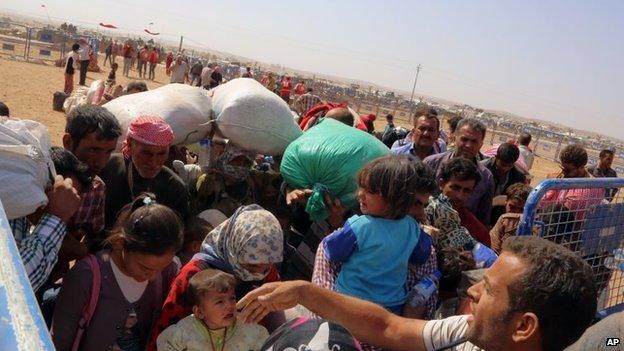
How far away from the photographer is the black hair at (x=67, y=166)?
2611 millimetres

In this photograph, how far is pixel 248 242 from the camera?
2.37m

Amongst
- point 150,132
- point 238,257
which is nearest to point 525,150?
point 150,132

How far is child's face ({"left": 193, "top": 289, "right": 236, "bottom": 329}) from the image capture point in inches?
89.4

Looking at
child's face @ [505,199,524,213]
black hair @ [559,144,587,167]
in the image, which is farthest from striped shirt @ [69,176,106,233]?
black hair @ [559,144,587,167]

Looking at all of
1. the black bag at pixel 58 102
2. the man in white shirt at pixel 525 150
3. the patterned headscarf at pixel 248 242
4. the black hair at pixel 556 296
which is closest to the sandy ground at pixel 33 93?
the black bag at pixel 58 102

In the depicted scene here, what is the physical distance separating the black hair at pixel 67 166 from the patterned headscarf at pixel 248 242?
81 cm

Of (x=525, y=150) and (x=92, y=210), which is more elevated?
(x=525, y=150)

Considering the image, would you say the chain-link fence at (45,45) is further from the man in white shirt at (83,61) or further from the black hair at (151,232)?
the black hair at (151,232)

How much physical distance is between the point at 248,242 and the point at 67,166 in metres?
1.07

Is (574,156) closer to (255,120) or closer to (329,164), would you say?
(329,164)

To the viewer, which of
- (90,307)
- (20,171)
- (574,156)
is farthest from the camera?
(574,156)

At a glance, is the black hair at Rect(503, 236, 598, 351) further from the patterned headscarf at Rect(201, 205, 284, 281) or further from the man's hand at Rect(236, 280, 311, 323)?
the patterned headscarf at Rect(201, 205, 284, 281)

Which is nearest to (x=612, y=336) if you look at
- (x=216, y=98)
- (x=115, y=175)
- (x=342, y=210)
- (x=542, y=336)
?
(x=542, y=336)

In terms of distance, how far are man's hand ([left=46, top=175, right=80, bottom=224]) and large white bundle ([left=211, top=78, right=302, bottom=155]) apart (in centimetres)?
171
